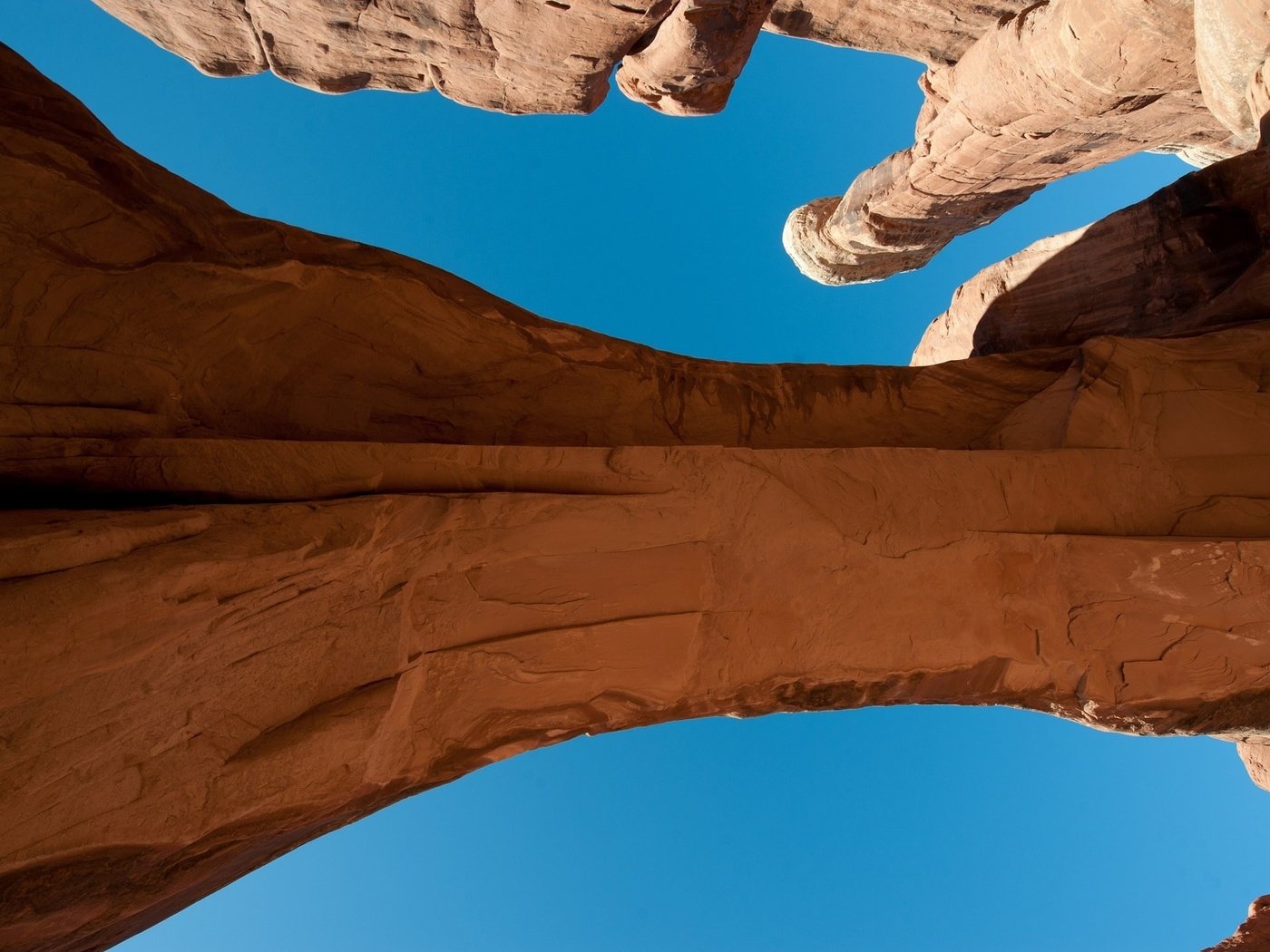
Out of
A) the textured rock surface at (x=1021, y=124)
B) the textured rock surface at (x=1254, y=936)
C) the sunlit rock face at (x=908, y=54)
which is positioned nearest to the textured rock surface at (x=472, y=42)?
the sunlit rock face at (x=908, y=54)

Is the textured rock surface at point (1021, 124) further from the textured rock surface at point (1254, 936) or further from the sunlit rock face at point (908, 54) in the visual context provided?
the textured rock surface at point (1254, 936)

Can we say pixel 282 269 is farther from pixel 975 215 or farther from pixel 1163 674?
pixel 975 215

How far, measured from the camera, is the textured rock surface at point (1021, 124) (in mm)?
5805

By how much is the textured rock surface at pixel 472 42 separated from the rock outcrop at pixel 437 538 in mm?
2786

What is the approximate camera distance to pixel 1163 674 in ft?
11.9

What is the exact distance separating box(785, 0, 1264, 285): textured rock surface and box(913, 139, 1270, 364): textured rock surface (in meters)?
1.06

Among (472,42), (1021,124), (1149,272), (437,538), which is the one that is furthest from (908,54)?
(437,538)

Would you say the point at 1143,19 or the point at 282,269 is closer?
the point at 282,269

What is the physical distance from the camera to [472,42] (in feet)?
19.4

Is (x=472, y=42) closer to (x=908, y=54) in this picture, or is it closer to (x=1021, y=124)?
(x=908, y=54)

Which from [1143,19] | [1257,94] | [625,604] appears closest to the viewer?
[625,604]

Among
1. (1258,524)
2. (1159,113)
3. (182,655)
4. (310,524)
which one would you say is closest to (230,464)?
(310,524)

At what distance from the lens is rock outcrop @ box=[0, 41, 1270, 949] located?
2.60m

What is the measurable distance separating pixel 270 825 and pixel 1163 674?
140 inches
